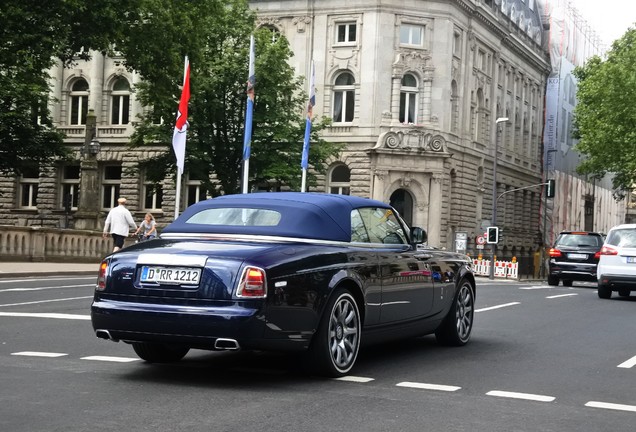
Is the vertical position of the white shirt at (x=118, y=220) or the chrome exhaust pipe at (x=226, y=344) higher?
the white shirt at (x=118, y=220)

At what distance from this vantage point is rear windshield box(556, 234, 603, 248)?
116 ft

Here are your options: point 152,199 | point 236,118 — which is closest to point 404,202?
point 236,118

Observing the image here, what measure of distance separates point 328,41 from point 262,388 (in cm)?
4985

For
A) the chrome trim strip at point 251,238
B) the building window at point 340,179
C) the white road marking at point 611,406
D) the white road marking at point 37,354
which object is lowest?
the white road marking at point 37,354

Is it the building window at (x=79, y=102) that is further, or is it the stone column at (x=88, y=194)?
the building window at (x=79, y=102)

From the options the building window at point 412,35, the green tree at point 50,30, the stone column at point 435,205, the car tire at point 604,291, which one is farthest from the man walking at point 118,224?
the building window at point 412,35

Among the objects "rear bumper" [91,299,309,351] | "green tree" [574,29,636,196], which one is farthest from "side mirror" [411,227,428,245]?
"green tree" [574,29,636,196]

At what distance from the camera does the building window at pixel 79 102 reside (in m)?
61.4

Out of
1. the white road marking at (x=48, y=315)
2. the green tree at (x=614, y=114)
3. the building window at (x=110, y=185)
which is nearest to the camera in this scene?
→ the white road marking at (x=48, y=315)

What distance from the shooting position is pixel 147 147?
60438 mm

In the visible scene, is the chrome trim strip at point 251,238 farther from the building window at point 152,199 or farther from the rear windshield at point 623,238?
the building window at point 152,199

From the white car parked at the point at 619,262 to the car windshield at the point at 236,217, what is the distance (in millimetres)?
15458

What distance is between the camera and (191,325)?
329 inches

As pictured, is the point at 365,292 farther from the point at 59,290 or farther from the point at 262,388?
the point at 59,290
